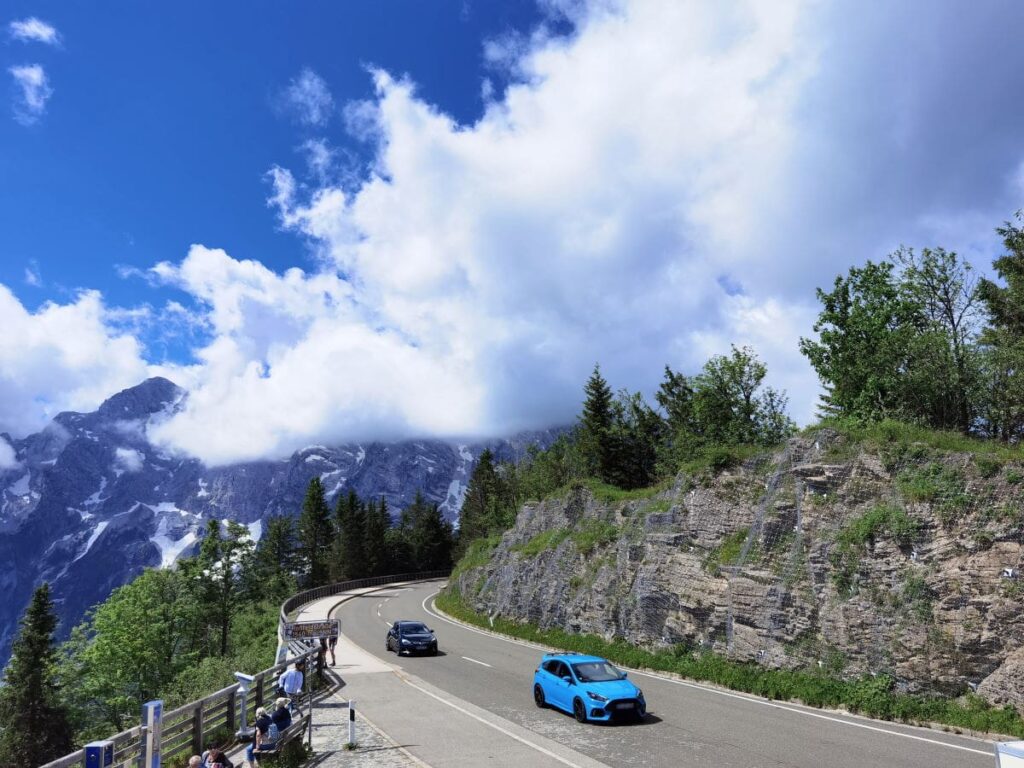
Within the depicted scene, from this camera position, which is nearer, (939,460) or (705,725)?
(705,725)

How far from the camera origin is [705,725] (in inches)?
580

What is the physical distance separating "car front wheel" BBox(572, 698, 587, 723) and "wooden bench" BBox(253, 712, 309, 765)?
6.53 metres

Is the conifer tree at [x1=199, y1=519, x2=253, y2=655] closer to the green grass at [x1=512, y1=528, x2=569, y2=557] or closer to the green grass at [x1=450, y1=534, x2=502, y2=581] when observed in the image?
the green grass at [x1=450, y1=534, x2=502, y2=581]

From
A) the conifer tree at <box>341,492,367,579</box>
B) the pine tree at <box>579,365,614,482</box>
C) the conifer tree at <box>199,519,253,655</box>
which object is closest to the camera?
the pine tree at <box>579,365,614,482</box>

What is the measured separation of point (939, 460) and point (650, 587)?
1190 centimetres

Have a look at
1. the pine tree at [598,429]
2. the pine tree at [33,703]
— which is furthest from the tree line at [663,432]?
the pine tree at [33,703]

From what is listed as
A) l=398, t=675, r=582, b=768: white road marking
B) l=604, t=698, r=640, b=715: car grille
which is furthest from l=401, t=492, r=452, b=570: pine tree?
l=604, t=698, r=640, b=715: car grille

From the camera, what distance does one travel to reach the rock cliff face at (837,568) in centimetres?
1542

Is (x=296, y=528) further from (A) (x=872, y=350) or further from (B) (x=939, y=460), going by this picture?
(B) (x=939, y=460)

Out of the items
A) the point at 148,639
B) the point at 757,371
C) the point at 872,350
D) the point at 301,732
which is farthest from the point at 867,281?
the point at 148,639

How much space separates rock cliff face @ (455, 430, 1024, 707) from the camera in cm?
1542

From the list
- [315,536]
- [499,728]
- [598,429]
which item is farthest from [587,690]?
[315,536]

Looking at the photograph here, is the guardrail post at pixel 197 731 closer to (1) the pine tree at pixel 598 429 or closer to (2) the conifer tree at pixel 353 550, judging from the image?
(1) the pine tree at pixel 598 429

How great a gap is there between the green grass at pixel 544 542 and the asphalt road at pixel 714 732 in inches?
611
